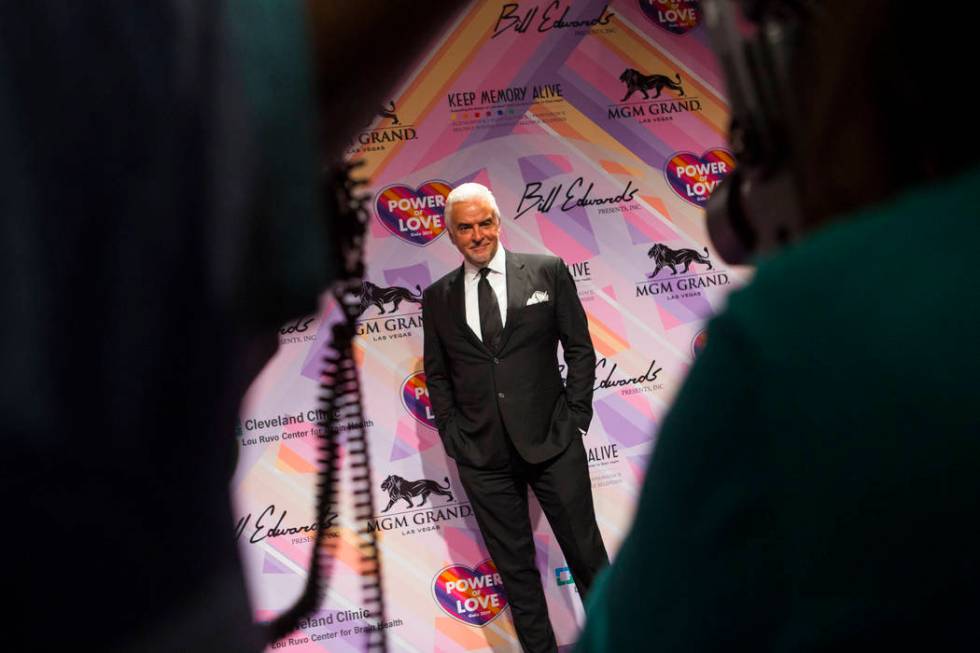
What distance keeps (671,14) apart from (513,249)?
141 cm

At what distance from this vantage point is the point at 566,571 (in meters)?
3.87

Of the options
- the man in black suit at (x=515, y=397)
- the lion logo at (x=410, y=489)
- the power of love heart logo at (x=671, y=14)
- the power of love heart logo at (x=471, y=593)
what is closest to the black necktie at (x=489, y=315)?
the man in black suit at (x=515, y=397)

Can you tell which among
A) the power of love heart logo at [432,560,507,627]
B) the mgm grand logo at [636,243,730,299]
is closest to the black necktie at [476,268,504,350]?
the mgm grand logo at [636,243,730,299]

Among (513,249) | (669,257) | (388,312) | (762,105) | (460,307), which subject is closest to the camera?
(762,105)

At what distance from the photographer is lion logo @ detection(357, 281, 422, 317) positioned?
3826 mm

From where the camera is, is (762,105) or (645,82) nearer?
(762,105)

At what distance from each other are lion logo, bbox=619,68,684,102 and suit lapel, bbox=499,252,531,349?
124cm

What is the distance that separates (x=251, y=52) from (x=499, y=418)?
2981 mm

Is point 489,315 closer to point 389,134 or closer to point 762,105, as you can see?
point 389,134

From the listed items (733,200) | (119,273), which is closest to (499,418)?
(733,200)

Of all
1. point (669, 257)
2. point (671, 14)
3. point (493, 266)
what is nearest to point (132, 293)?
point (493, 266)

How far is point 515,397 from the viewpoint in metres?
3.20

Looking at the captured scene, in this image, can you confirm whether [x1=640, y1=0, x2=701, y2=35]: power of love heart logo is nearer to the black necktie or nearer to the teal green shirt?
the black necktie

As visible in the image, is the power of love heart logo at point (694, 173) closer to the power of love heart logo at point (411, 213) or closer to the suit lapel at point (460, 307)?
the power of love heart logo at point (411, 213)
